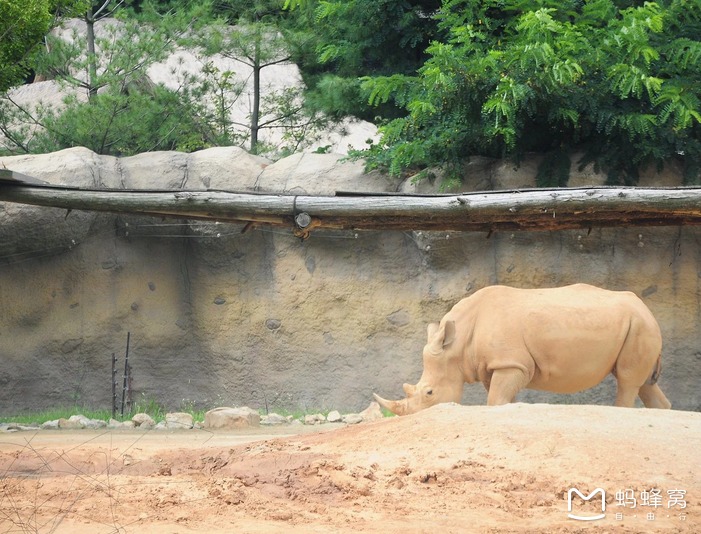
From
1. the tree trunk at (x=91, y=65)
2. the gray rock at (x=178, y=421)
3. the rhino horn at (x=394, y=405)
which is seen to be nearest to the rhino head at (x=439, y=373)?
the rhino horn at (x=394, y=405)

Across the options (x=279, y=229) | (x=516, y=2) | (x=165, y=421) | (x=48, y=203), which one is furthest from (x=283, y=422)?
(x=516, y=2)

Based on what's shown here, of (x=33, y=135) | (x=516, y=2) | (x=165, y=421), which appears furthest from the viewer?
(x=33, y=135)

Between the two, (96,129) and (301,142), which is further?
(301,142)

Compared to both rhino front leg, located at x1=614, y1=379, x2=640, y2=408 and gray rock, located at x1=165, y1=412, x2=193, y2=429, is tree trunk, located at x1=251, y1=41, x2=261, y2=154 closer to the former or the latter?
gray rock, located at x1=165, y1=412, x2=193, y2=429

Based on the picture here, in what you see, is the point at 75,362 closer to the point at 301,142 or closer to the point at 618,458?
the point at 301,142

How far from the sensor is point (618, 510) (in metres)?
5.59

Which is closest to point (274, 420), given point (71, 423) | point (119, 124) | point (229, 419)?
point (229, 419)

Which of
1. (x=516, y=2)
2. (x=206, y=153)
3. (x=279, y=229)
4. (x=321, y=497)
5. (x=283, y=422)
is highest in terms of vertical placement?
(x=516, y=2)

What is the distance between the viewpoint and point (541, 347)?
30.1ft

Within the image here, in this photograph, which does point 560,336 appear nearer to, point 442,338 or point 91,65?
point 442,338

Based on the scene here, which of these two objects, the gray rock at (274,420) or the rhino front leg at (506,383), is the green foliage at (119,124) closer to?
the gray rock at (274,420)

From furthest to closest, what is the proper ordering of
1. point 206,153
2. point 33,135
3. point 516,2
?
point 33,135 → point 206,153 → point 516,2

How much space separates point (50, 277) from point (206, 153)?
2488 mm

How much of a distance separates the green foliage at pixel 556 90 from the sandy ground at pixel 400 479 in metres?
4.84
